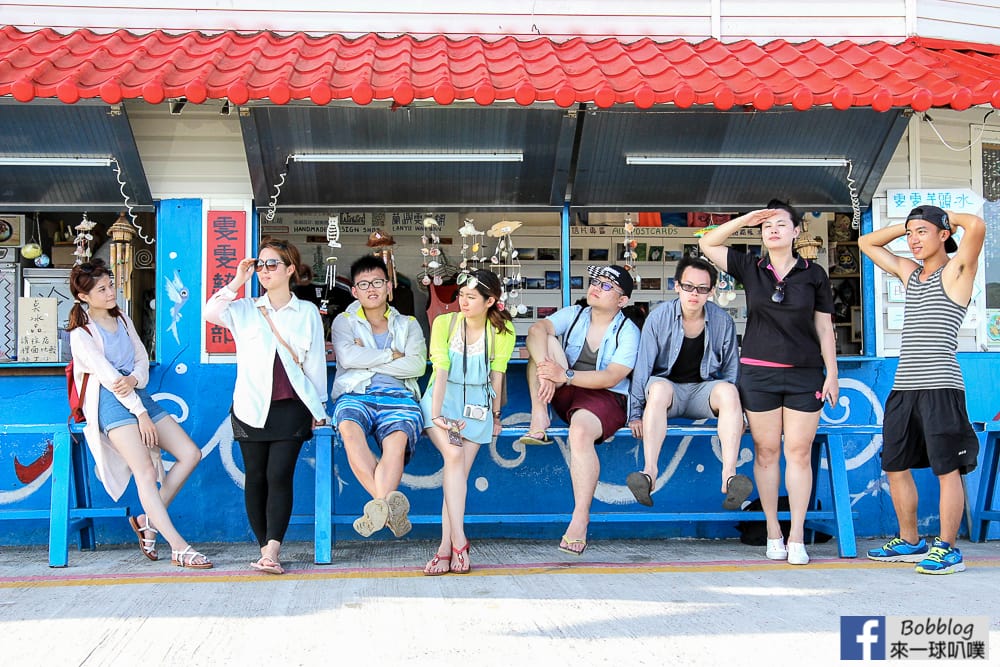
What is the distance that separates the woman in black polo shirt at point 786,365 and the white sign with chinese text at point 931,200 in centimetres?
145

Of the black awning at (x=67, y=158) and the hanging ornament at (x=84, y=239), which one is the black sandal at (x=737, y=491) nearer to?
the black awning at (x=67, y=158)

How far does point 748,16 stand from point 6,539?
596cm

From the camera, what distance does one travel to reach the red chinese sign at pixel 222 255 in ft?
19.5

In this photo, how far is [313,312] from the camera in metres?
5.30

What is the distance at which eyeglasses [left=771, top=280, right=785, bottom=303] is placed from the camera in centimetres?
516

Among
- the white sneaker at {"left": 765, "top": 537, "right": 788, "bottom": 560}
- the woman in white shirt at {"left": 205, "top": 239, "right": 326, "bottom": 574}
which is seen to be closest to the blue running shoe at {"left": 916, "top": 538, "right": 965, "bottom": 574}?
the white sneaker at {"left": 765, "top": 537, "right": 788, "bottom": 560}

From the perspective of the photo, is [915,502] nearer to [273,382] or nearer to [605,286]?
[605,286]

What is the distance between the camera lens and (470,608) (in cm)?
405

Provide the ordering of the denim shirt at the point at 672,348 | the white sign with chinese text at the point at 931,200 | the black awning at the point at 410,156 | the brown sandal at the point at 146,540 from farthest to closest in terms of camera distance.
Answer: the white sign with chinese text at the point at 931,200
the black awning at the point at 410,156
the denim shirt at the point at 672,348
the brown sandal at the point at 146,540

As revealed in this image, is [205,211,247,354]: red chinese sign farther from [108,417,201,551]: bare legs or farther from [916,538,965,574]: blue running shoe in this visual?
[916,538,965,574]: blue running shoe

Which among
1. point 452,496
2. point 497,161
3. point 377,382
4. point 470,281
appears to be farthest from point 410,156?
point 452,496

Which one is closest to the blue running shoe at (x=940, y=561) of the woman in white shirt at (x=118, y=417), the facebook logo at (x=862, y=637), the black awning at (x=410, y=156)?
the facebook logo at (x=862, y=637)

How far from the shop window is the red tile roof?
122 cm

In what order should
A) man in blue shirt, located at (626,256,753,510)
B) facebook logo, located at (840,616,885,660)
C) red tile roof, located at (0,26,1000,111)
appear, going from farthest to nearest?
man in blue shirt, located at (626,256,753,510)
red tile roof, located at (0,26,1000,111)
facebook logo, located at (840,616,885,660)
